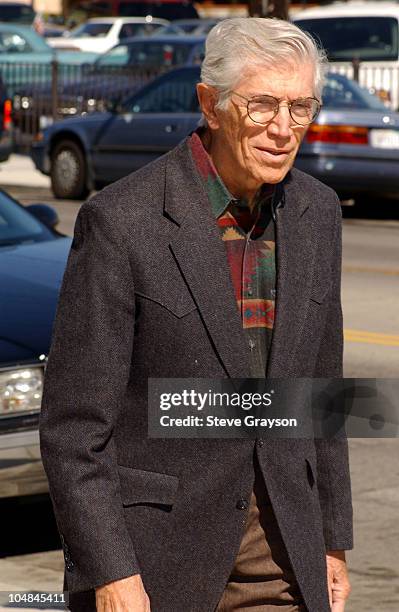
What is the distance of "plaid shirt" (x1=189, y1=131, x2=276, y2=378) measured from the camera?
293 centimetres

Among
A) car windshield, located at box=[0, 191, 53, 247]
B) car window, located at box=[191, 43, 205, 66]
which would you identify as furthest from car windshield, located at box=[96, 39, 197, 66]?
car windshield, located at box=[0, 191, 53, 247]

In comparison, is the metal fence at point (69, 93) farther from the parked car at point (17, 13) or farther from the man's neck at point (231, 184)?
the man's neck at point (231, 184)

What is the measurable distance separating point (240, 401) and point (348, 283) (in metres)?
9.93

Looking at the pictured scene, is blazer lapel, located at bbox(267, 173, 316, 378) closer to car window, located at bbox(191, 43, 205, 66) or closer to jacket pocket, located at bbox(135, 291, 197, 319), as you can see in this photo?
jacket pocket, located at bbox(135, 291, 197, 319)

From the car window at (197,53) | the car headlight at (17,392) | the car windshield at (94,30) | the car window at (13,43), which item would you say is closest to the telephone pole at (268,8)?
the car window at (197,53)

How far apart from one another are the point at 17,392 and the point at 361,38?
755 inches

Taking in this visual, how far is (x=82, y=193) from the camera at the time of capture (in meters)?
18.9

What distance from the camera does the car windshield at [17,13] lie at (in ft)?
126

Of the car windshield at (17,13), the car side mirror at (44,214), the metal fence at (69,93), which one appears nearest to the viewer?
the car side mirror at (44,214)

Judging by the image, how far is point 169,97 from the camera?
58.9 feet

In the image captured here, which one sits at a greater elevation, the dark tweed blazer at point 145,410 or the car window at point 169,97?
the dark tweed blazer at point 145,410

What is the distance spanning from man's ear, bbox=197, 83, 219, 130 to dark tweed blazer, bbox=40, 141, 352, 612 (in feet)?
0.48

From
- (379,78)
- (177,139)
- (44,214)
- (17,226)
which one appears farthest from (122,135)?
(17,226)

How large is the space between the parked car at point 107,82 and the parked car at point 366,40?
1.96m
